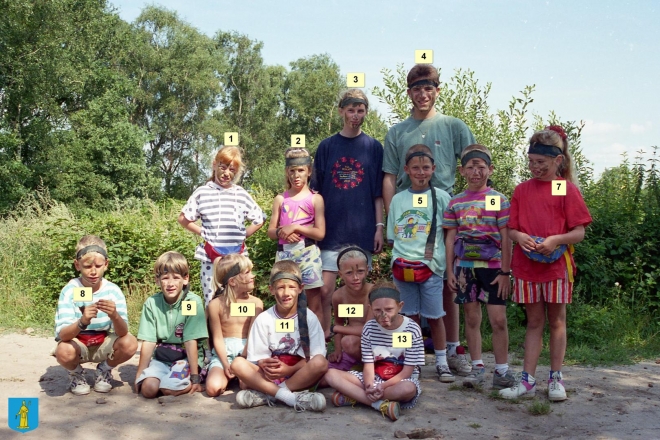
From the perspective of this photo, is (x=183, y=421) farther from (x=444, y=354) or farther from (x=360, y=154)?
(x=360, y=154)

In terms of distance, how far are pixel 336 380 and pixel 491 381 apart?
1477mm

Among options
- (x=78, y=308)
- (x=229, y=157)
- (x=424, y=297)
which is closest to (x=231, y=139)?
(x=229, y=157)

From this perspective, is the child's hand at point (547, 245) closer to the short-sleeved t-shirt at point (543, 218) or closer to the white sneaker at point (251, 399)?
the short-sleeved t-shirt at point (543, 218)

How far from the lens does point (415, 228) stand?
5.64 metres

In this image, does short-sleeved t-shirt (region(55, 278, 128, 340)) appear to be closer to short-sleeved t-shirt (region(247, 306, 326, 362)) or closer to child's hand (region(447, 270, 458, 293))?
short-sleeved t-shirt (region(247, 306, 326, 362))

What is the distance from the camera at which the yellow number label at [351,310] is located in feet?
17.8

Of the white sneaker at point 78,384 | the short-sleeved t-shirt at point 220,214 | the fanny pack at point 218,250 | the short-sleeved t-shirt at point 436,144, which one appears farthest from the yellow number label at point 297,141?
the white sneaker at point 78,384

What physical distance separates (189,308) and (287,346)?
938 millimetres

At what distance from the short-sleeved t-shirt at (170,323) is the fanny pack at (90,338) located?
347 millimetres

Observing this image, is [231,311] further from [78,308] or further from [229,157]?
[229,157]

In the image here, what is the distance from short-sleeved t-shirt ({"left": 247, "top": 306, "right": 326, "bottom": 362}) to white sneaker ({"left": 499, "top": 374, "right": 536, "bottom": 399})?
1.49 m

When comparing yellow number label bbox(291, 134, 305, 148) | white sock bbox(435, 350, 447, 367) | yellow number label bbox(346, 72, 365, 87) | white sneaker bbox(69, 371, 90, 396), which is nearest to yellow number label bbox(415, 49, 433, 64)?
yellow number label bbox(346, 72, 365, 87)

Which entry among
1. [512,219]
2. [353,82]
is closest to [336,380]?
[512,219]

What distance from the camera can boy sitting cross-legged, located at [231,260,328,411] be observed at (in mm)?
5109
